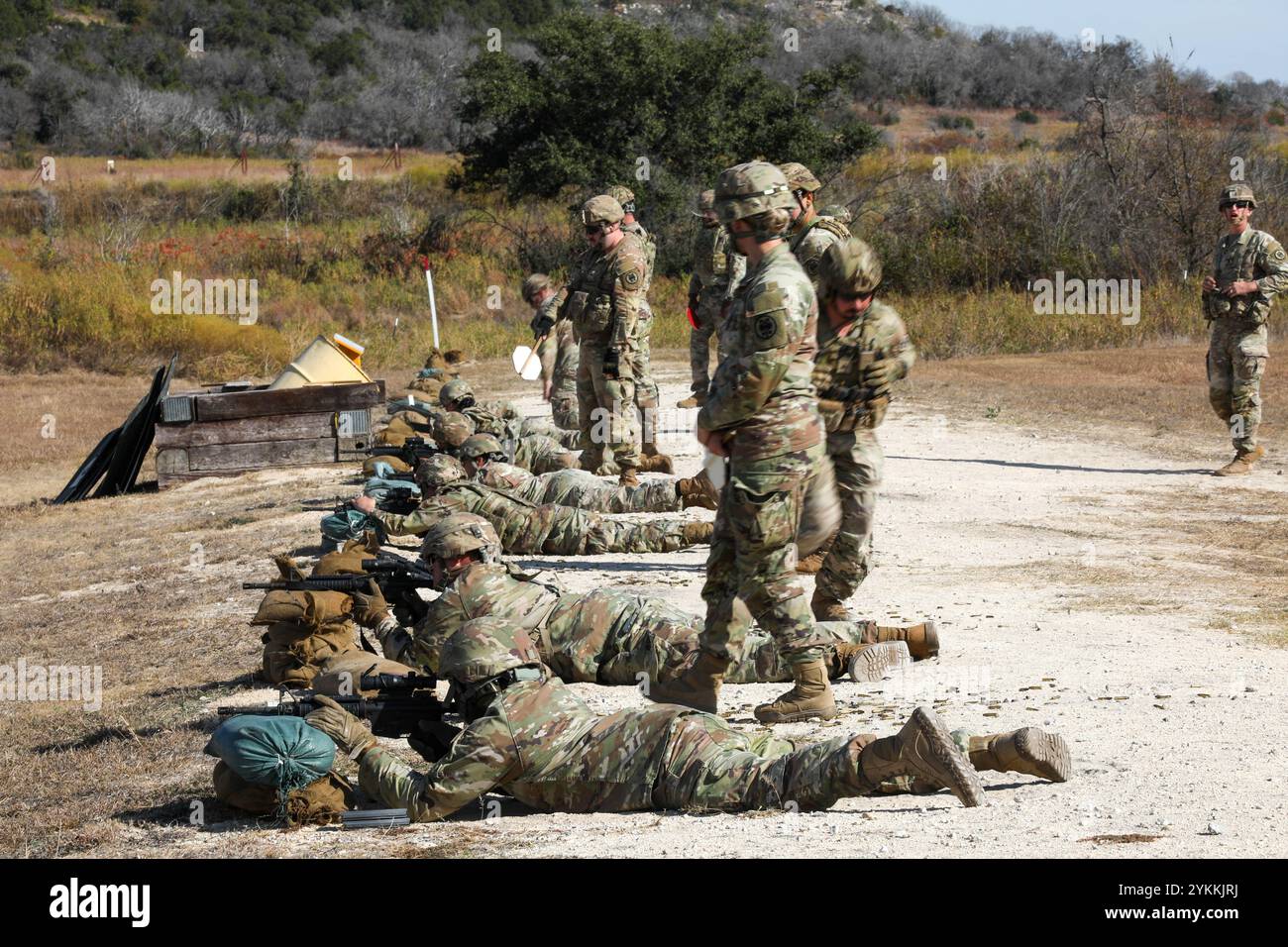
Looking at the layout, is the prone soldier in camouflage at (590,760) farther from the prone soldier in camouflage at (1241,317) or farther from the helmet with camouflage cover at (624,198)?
the prone soldier in camouflage at (1241,317)

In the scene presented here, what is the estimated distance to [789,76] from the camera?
53.6m

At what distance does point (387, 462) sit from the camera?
43.6 ft

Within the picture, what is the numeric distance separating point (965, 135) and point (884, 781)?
173 feet

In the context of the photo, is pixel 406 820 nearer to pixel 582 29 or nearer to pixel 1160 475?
pixel 1160 475

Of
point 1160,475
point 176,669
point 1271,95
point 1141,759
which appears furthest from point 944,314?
point 1271,95

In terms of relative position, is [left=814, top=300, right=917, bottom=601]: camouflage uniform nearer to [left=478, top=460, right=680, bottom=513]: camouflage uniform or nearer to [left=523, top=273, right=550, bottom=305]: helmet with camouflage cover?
[left=478, top=460, right=680, bottom=513]: camouflage uniform

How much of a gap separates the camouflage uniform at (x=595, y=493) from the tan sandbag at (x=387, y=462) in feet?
6.94

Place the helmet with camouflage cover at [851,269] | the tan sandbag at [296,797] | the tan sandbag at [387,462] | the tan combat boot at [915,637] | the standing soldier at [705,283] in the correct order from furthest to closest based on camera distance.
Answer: the standing soldier at [705,283], the tan sandbag at [387,462], the tan combat boot at [915,637], the helmet with camouflage cover at [851,269], the tan sandbag at [296,797]

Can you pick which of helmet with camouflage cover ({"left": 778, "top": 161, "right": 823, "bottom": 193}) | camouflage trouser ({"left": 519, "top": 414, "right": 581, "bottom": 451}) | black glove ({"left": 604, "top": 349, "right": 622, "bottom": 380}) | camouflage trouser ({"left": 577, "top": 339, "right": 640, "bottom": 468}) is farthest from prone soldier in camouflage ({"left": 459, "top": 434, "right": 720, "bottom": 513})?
helmet with camouflage cover ({"left": 778, "top": 161, "right": 823, "bottom": 193})

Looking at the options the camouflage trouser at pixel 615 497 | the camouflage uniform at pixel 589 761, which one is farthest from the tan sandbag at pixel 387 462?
the camouflage uniform at pixel 589 761

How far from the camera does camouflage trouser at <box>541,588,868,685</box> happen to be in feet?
23.5

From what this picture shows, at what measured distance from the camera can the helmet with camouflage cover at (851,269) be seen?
268 inches

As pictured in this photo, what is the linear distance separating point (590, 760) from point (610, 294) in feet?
21.2

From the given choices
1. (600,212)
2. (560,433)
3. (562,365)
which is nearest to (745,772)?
(600,212)
